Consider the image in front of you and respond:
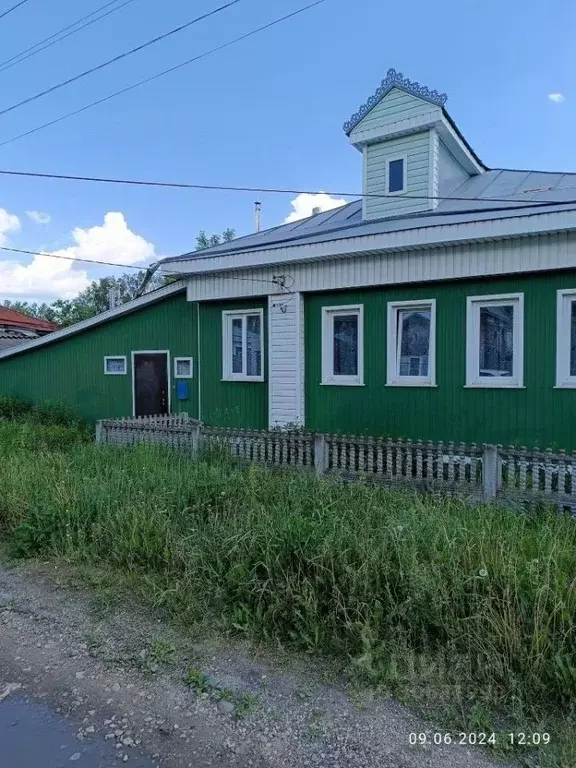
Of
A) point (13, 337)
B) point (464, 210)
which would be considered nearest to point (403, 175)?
point (464, 210)

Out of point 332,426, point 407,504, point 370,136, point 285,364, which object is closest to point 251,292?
point 285,364

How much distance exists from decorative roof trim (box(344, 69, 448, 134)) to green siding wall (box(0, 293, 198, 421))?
16.5 feet

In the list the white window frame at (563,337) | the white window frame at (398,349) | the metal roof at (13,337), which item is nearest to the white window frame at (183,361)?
the white window frame at (398,349)

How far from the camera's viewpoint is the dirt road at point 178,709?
2.41m

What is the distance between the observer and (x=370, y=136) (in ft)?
35.0

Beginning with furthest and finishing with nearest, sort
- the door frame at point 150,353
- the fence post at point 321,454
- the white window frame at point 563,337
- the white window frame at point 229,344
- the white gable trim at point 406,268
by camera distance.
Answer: the door frame at point 150,353 < the white window frame at point 229,344 < the white window frame at point 563,337 < the white gable trim at point 406,268 < the fence post at point 321,454

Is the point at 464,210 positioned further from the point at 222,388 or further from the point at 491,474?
the point at 222,388

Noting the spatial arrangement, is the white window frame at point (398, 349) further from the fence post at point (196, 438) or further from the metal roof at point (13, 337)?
the metal roof at point (13, 337)

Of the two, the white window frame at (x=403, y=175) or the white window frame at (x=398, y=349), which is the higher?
the white window frame at (x=403, y=175)

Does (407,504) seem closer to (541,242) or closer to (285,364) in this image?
(541,242)

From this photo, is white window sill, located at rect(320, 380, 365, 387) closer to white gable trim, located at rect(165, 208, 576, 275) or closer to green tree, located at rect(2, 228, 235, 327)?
white gable trim, located at rect(165, 208, 576, 275)

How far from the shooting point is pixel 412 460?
610cm

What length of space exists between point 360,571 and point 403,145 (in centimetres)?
932
